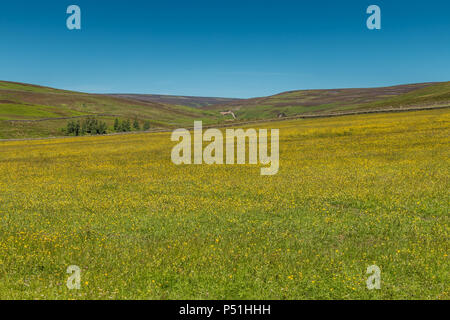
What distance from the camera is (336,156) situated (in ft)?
103

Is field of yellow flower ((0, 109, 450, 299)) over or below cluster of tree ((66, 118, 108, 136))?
below

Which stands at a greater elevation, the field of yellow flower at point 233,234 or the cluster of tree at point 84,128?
the cluster of tree at point 84,128

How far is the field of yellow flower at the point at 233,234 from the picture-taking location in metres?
8.27

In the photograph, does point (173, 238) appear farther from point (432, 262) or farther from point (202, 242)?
point (432, 262)

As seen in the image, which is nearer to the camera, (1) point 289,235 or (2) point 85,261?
(2) point 85,261

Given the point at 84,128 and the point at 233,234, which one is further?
the point at 84,128

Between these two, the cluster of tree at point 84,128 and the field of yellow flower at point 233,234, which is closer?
the field of yellow flower at point 233,234

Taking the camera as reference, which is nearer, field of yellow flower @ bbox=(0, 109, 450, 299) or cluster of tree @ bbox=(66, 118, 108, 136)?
field of yellow flower @ bbox=(0, 109, 450, 299)

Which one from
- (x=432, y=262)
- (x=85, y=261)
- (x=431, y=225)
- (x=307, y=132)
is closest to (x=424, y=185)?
(x=431, y=225)

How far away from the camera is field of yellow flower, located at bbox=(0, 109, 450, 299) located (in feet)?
27.1

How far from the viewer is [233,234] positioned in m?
12.0

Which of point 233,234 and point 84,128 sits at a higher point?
point 84,128

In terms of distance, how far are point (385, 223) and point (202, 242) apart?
7.99 meters
